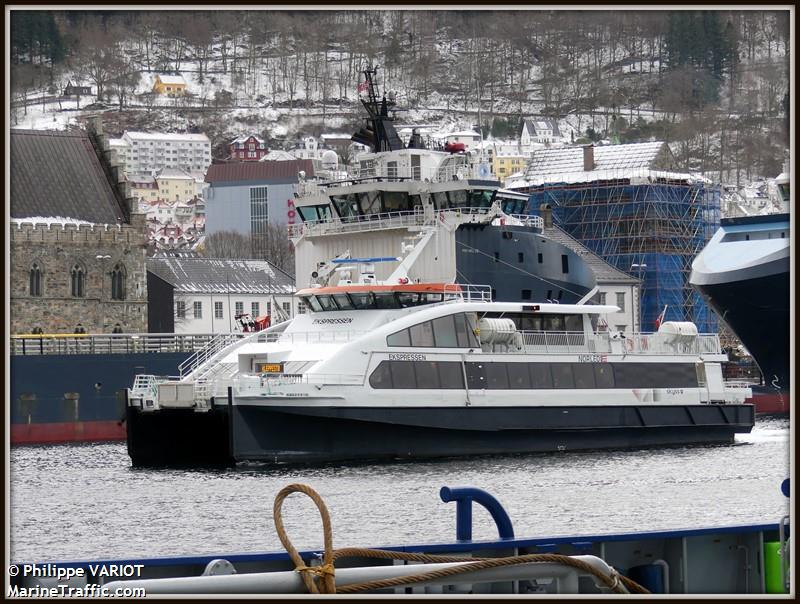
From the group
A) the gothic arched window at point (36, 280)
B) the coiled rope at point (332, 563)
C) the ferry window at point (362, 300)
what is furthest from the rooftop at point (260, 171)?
the coiled rope at point (332, 563)

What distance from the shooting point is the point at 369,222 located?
48.6 meters

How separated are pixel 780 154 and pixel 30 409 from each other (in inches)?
4910

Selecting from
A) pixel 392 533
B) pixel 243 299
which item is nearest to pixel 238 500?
pixel 392 533

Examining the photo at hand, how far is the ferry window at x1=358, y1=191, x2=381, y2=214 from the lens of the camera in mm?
48719

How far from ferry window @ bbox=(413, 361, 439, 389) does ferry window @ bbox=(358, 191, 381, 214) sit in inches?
403

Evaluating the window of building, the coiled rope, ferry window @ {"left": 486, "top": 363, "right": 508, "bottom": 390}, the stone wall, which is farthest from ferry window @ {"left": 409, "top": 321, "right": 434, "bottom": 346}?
the window of building

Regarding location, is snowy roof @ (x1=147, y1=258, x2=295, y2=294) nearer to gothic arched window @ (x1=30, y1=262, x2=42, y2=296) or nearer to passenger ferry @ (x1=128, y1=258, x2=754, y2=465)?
gothic arched window @ (x1=30, y1=262, x2=42, y2=296)

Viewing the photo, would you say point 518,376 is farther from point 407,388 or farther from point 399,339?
point 399,339

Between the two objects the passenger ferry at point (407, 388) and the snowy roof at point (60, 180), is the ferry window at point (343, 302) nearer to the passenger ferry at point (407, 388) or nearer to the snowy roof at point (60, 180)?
the passenger ferry at point (407, 388)

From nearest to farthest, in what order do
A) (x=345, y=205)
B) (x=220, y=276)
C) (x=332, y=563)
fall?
1. (x=332, y=563)
2. (x=345, y=205)
3. (x=220, y=276)

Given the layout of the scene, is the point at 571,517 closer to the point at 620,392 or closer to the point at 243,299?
the point at 620,392

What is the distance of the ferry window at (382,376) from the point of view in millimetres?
38531

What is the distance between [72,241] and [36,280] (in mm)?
2294

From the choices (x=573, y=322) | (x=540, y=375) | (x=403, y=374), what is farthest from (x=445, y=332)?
(x=573, y=322)
